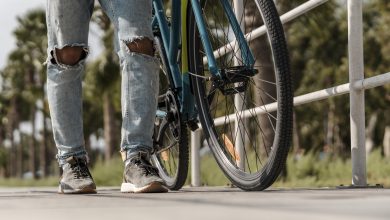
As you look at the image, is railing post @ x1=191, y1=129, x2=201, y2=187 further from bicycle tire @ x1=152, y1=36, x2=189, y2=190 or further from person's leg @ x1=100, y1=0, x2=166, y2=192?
person's leg @ x1=100, y1=0, x2=166, y2=192

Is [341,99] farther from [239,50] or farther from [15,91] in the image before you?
[239,50]

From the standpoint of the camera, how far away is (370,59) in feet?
101

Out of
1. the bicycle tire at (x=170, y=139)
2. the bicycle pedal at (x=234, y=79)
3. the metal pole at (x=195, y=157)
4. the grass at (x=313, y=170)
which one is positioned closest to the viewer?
the bicycle pedal at (x=234, y=79)

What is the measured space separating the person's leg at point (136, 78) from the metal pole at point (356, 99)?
2.80ft

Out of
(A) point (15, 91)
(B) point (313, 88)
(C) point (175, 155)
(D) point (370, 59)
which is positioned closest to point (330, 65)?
(B) point (313, 88)

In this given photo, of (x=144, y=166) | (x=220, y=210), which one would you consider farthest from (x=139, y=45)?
(x=220, y=210)

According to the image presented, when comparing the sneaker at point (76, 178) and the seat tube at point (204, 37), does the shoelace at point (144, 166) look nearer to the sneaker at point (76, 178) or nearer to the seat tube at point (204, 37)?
the sneaker at point (76, 178)

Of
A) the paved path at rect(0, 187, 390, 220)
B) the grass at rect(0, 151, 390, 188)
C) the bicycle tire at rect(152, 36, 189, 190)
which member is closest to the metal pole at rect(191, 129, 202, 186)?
the bicycle tire at rect(152, 36, 189, 190)

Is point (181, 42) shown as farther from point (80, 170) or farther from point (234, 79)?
point (80, 170)

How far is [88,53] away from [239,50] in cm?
64

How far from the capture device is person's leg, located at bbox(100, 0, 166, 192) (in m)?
2.98

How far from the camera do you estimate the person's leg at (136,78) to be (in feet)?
9.78

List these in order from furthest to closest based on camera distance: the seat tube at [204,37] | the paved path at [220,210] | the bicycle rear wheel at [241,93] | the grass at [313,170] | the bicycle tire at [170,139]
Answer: the grass at [313,170] < the bicycle tire at [170,139] < the seat tube at [204,37] < the bicycle rear wheel at [241,93] < the paved path at [220,210]

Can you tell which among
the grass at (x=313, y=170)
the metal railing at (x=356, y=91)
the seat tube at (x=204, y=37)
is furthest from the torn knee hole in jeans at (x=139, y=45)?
the grass at (x=313, y=170)
